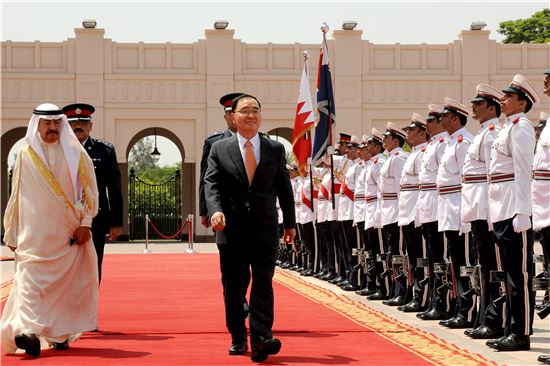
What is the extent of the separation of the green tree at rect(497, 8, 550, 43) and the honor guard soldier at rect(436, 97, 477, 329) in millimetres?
51288

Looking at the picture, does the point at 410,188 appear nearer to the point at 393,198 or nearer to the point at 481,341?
the point at 393,198

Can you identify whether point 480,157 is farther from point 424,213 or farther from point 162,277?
point 162,277

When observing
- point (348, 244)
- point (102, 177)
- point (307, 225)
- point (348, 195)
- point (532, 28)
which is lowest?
point (348, 244)

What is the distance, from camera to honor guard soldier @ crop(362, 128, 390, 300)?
14.1 meters

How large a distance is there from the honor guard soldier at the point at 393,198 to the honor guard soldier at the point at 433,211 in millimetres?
1363

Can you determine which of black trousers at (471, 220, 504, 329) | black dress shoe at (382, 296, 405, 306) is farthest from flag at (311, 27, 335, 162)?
black trousers at (471, 220, 504, 329)

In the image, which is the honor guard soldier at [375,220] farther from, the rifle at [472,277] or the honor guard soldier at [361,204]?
the rifle at [472,277]

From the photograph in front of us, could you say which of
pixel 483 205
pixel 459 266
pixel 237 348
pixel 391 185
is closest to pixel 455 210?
pixel 459 266

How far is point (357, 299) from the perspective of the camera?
14273 mm

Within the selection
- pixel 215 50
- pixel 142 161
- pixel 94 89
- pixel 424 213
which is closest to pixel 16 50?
pixel 94 89

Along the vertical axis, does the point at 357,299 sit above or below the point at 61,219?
below

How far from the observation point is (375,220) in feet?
46.0

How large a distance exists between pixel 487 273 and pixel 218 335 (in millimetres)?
2529

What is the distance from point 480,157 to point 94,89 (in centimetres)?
3101
